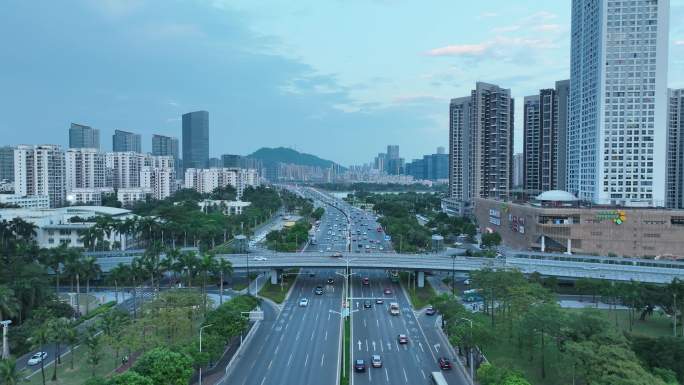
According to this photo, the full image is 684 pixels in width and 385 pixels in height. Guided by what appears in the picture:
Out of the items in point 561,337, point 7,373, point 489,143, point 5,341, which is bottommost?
point 5,341

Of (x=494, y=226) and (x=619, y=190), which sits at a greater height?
(x=619, y=190)

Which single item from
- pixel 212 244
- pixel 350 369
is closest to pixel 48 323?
pixel 350 369

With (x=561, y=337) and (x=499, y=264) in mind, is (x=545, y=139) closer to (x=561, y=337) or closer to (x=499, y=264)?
(x=499, y=264)

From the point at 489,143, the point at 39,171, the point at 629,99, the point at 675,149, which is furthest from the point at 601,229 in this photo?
the point at 39,171

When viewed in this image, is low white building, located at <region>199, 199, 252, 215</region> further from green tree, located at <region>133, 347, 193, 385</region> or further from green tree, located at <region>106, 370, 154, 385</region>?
green tree, located at <region>106, 370, 154, 385</region>

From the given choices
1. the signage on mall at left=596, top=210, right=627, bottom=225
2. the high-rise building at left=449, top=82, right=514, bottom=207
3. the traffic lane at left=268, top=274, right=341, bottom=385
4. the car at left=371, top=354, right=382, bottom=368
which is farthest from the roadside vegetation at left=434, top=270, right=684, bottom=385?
the high-rise building at left=449, top=82, right=514, bottom=207

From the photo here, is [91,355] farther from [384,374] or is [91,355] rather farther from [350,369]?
[384,374]

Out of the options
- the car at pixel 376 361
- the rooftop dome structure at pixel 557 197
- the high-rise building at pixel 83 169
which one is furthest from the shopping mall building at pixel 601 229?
the high-rise building at pixel 83 169
